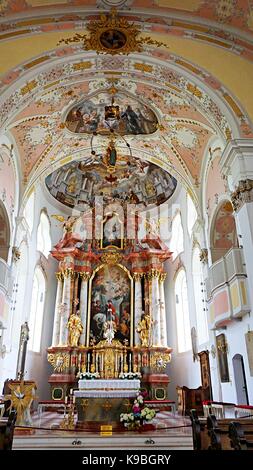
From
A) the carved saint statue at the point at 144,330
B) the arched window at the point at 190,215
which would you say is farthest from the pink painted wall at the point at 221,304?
the carved saint statue at the point at 144,330

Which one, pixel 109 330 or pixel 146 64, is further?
pixel 109 330

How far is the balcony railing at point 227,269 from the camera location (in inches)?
392

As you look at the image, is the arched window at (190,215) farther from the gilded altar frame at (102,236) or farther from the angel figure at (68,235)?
the angel figure at (68,235)

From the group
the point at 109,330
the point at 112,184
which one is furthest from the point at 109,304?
the point at 112,184

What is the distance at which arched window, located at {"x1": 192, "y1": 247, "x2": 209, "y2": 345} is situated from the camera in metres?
15.2

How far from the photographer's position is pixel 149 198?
68.1ft

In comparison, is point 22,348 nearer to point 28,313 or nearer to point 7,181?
point 28,313

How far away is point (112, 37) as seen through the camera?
1031cm

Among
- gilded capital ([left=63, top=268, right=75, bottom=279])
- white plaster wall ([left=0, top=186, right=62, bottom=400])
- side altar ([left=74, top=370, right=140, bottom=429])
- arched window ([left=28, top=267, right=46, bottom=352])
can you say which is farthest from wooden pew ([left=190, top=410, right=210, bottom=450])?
gilded capital ([left=63, top=268, right=75, bottom=279])

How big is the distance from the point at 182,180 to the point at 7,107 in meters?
7.28

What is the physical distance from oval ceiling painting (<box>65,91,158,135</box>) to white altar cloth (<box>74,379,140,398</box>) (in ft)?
30.2

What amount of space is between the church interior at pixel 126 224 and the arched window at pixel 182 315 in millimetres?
100

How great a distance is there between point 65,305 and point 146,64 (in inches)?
460
